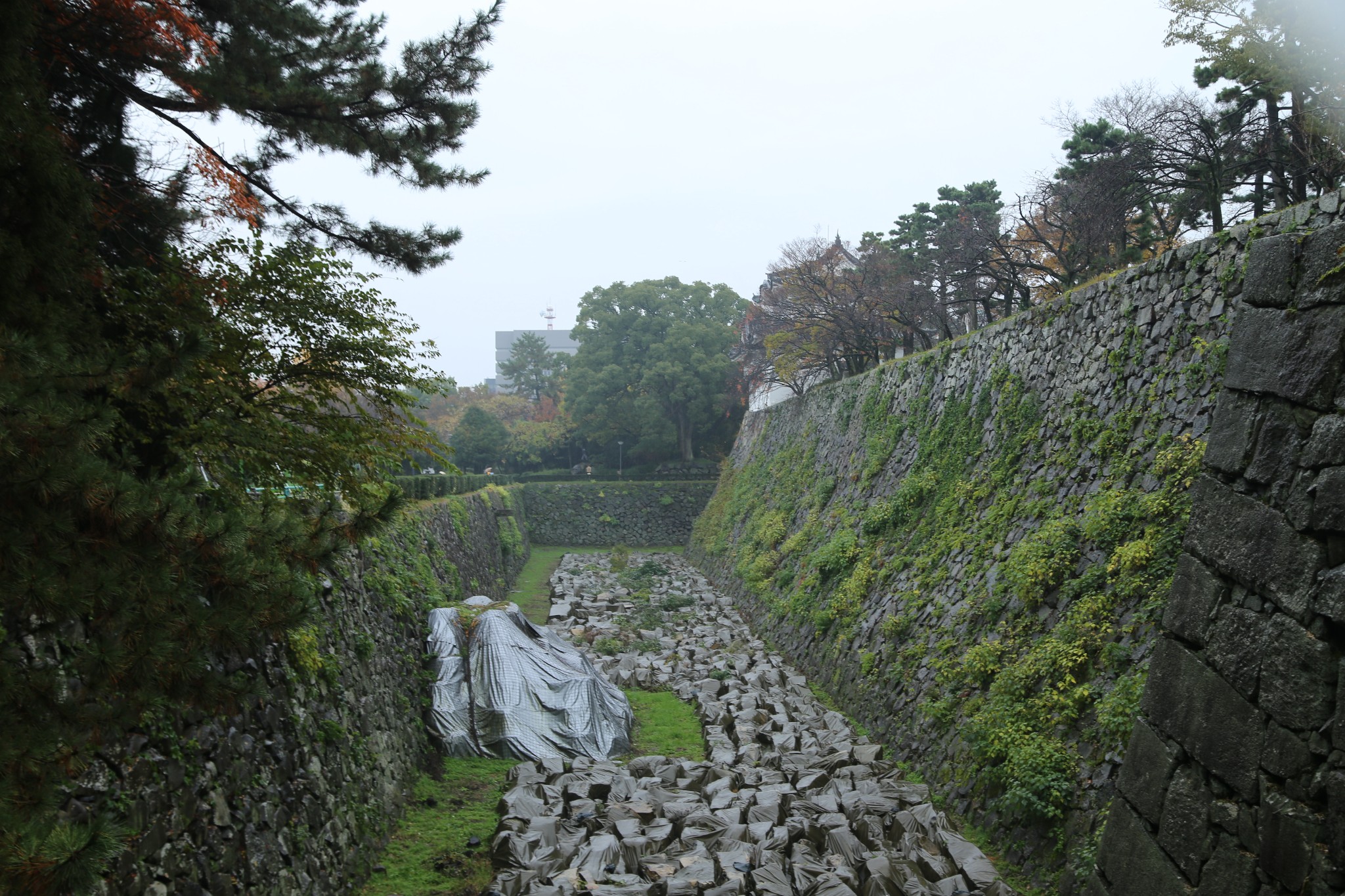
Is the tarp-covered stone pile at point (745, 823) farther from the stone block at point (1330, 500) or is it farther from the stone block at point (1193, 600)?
the stone block at point (1330, 500)

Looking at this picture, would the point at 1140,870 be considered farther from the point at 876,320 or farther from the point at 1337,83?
the point at 876,320

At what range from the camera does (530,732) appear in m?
8.69

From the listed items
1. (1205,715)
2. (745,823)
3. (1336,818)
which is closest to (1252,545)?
(1205,715)

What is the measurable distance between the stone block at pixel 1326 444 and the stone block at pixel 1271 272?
703 millimetres

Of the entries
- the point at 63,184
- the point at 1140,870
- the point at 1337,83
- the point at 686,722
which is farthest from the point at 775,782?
the point at 1337,83

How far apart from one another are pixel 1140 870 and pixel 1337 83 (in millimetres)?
9577

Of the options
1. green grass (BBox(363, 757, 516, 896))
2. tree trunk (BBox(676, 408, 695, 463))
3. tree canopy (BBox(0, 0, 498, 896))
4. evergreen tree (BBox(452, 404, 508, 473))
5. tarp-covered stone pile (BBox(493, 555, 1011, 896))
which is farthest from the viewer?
evergreen tree (BBox(452, 404, 508, 473))

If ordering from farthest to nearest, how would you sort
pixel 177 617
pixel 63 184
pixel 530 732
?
pixel 530 732
pixel 63 184
pixel 177 617

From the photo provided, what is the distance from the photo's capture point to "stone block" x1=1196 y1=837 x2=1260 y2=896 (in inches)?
136

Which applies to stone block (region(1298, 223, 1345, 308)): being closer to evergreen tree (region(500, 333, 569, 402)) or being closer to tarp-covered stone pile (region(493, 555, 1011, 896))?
tarp-covered stone pile (region(493, 555, 1011, 896))

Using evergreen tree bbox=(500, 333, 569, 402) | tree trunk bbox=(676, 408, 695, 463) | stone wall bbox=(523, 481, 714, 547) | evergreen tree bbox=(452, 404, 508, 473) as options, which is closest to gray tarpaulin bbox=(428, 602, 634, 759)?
A: stone wall bbox=(523, 481, 714, 547)

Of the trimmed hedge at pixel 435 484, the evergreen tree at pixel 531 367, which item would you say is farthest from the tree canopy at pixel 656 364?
the evergreen tree at pixel 531 367

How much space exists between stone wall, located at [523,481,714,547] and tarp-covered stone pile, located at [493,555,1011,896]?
2281 centimetres

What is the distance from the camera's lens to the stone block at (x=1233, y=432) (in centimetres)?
397
